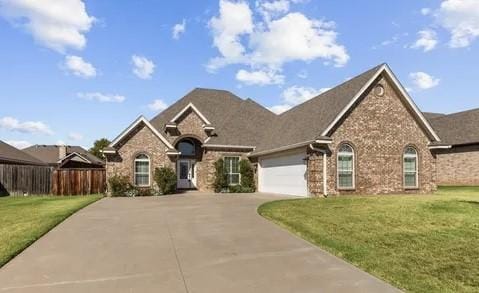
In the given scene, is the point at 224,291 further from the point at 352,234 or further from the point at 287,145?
the point at 287,145

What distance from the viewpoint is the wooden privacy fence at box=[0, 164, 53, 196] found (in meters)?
28.2

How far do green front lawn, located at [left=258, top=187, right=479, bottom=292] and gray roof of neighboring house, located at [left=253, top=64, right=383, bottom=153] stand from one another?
7.32m

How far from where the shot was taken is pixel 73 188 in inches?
1096

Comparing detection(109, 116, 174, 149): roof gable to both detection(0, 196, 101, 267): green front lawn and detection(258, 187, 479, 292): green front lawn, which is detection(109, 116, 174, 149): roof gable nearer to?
detection(0, 196, 101, 267): green front lawn

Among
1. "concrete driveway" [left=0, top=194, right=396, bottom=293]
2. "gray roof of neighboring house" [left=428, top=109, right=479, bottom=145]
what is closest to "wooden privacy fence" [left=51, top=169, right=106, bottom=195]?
"concrete driveway" [left=0, top=194, right=396, bottom=293]

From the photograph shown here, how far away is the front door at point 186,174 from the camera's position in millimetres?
32750

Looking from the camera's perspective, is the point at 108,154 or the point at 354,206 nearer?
the point at 354,206

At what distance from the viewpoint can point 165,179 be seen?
27.5 meters

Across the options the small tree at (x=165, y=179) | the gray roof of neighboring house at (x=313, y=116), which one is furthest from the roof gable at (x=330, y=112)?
the small tree at (x=165, y=179)

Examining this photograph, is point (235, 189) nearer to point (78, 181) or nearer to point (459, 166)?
point (78, 181)

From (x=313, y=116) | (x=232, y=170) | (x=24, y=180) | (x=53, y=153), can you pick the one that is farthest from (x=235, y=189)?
(x=53, y=153)

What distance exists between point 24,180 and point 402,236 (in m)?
26.4

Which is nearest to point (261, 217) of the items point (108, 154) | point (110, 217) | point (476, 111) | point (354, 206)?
point (354, 206)

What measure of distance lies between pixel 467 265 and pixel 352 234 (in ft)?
10.2
